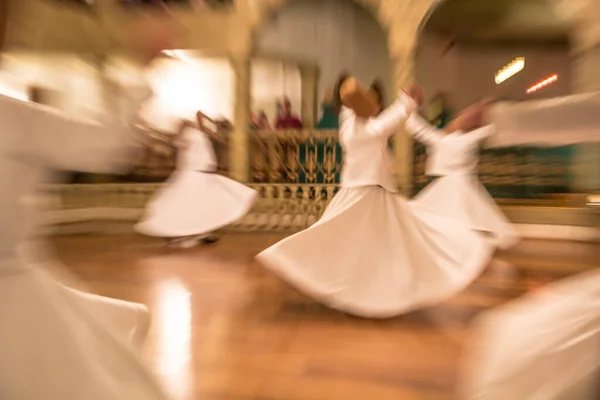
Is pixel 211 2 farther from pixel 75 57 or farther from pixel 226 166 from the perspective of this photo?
pixel 75 57

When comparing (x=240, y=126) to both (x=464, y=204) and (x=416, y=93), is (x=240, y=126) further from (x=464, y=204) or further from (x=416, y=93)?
(x=416, y=93)

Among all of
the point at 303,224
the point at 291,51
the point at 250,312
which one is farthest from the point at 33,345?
the point at 291,51

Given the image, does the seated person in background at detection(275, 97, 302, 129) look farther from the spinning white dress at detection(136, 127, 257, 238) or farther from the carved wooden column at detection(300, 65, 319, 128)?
the spinning white dress at detection(136, 127, 257, 238)

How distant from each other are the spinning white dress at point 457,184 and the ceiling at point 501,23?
3.73 m

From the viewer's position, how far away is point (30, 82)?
→ 4.61ft

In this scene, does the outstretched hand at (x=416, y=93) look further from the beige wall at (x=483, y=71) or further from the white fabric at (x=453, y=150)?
the beige wall at (x=483, y=71)

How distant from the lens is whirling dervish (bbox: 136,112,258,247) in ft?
16.5

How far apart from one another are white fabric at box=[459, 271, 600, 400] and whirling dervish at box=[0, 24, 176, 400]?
29.1 inches

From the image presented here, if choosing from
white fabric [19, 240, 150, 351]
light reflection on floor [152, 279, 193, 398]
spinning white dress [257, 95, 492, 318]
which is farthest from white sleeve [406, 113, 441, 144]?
white fabric [19, 240, 150, 351]

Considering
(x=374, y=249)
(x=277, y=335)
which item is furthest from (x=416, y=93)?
(x=277, y=335)

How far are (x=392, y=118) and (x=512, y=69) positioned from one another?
20.8 feet

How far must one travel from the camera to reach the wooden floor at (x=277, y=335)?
164 centimetres

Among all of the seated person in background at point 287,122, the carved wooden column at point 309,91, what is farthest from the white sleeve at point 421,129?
the carved wooden column at point 309,91

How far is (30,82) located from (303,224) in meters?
4.98
